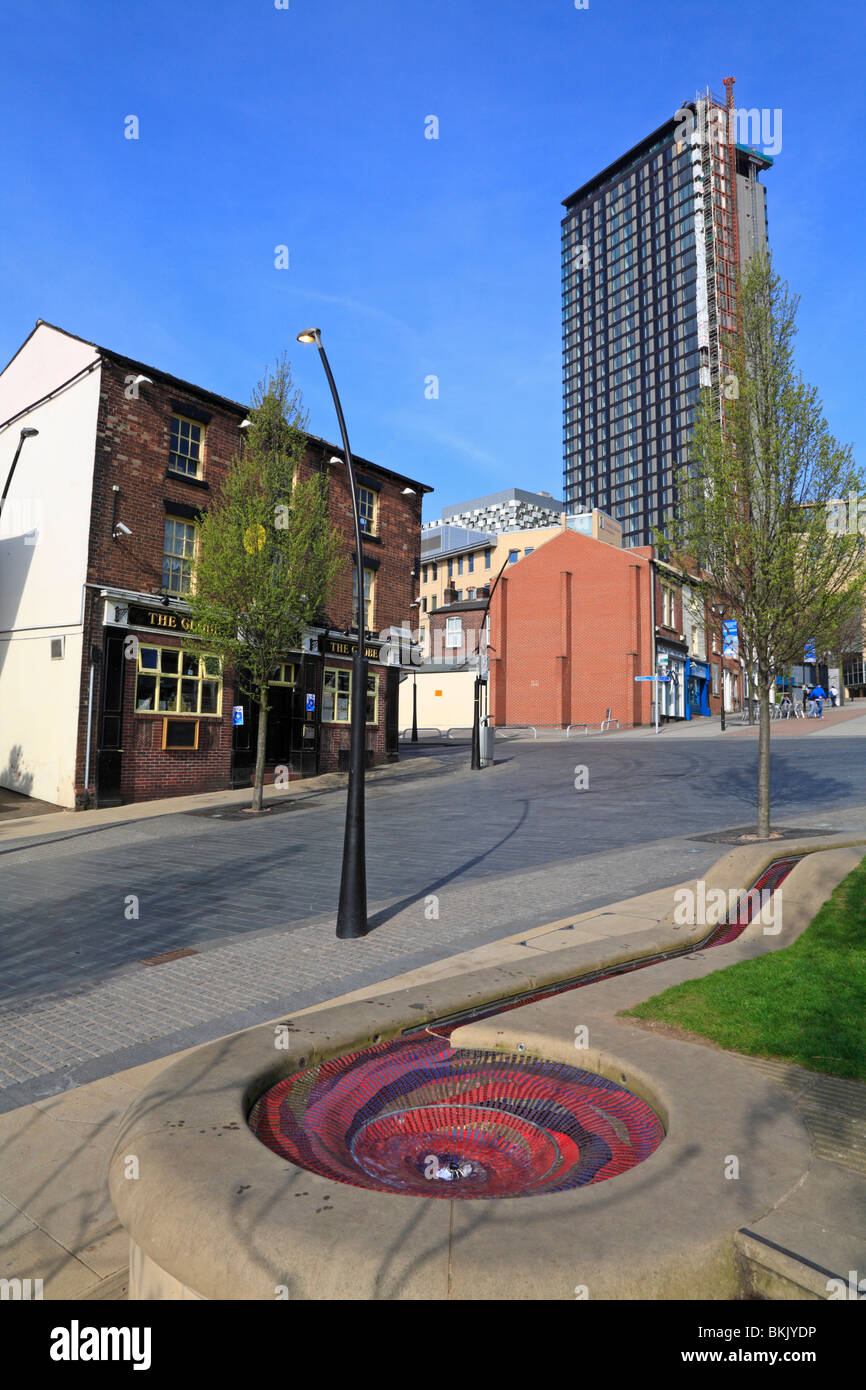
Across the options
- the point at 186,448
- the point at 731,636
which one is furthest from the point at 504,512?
the point at 731,636

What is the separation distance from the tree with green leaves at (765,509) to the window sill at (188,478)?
43.4 feet

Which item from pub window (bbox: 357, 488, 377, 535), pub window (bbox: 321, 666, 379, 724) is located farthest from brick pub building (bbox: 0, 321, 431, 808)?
pub window (bbox: 357, 488, 377, 535)

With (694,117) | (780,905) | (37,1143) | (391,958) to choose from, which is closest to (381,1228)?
(37,1143)

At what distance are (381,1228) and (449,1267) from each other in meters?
0.29

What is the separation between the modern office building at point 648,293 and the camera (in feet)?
370

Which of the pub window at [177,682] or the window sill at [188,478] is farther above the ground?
the window sill at [188,478]

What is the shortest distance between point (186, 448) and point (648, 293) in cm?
12219

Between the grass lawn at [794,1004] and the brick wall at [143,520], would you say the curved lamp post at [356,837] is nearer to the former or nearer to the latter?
the grass lawn at [794,1004]

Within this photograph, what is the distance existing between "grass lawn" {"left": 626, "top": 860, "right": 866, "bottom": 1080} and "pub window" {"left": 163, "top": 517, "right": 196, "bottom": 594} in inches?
701

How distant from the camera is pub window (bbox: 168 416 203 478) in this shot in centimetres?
2081

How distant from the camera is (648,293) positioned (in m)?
122

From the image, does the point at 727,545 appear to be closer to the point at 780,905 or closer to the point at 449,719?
the point at 780,905

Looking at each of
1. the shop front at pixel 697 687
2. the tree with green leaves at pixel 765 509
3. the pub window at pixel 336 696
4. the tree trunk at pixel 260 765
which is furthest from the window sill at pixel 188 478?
the shop front at pixel 697 687
